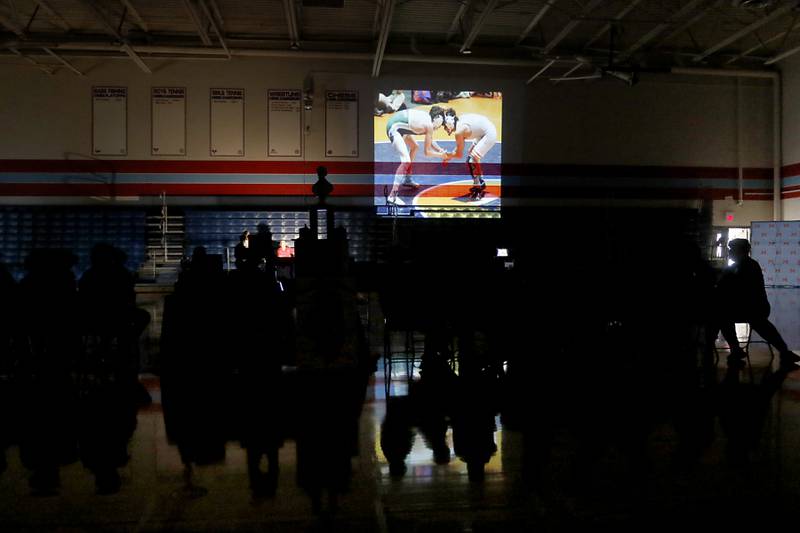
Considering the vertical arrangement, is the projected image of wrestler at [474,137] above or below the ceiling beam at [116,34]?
below

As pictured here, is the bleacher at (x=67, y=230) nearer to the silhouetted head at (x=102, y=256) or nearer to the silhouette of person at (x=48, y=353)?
the silhouette of person at (x=48, y=353)

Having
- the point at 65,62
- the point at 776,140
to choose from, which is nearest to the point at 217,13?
the point at 65,62

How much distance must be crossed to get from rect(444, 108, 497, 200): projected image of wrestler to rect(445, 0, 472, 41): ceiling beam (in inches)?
45.5

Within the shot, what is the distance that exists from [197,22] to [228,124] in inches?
75.1

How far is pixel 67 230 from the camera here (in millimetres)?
9992

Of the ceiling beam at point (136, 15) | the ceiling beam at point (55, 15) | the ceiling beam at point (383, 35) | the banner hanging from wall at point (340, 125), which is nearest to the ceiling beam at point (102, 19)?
the ceiling beam at point (136, 15)

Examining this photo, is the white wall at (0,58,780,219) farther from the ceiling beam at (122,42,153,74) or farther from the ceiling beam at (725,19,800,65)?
the ceiling beam at (725,19,800,65)

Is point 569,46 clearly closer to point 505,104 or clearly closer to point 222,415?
point 505,104

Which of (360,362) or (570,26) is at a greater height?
(570,26)

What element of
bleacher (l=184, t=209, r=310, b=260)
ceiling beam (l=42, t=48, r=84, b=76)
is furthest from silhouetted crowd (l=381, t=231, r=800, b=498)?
ceiling beam (l=42, t=48, r=84, b=76)

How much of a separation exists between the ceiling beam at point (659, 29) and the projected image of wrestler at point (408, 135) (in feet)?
9.68

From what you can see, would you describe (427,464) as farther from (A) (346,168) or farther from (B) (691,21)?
(B) (691,21)

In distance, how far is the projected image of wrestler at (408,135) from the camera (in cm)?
1032

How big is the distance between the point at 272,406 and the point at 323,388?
1.76 ft
